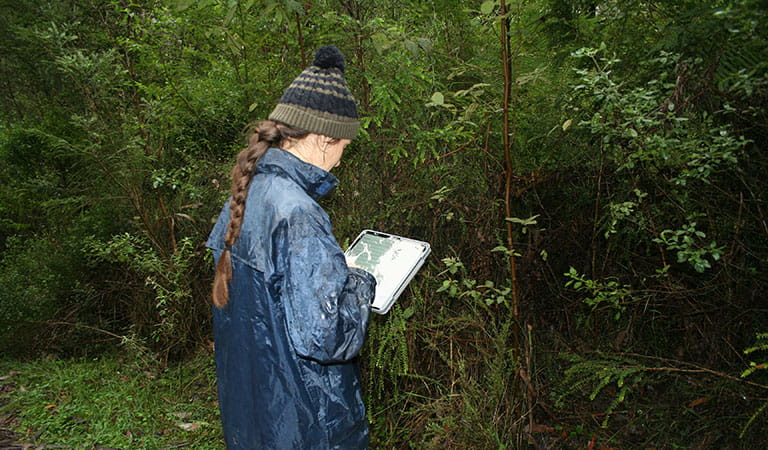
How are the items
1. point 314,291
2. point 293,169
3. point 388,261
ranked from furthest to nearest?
point 388,261 < point 293,169 < point 314,291

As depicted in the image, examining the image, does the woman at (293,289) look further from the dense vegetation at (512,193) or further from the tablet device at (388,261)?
the dense vegetation at (512,193)

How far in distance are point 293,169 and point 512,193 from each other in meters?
1.96

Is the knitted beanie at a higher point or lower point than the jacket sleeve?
higher

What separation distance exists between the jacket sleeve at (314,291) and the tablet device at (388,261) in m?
0.34

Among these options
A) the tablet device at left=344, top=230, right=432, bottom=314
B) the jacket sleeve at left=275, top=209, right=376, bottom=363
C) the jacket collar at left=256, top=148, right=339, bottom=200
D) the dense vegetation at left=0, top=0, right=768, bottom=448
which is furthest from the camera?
the dense vegetation at left=0, top=0, right=768, bottom=448

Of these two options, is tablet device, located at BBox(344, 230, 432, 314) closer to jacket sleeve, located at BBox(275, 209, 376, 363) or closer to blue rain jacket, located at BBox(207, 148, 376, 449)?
blue rain jacket, located at BBox(207, 148, 376, 449)

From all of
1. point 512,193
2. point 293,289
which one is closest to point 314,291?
point 293,289

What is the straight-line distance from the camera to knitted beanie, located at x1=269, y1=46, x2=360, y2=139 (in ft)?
5.91

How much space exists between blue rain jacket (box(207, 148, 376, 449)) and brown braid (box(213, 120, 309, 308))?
0.10 ft

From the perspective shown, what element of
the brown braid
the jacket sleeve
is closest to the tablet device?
the jacket sleeve

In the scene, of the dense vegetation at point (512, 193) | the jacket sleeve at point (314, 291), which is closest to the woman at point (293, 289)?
the jacket sleeve at point (314, 291)

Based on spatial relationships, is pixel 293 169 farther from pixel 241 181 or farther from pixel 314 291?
pixel 314 291

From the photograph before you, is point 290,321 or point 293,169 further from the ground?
point 293,169

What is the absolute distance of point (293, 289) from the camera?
1.60m
